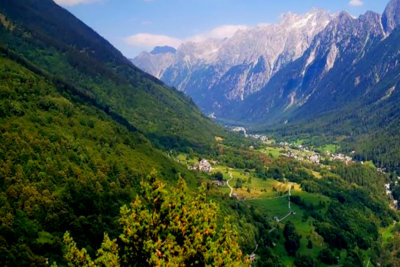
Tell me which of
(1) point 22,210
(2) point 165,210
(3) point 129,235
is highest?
(2) point 165,210

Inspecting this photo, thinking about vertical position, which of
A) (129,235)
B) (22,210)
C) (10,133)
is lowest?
(22,210)

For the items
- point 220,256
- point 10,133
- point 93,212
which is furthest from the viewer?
point 10,133

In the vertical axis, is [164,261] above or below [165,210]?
below

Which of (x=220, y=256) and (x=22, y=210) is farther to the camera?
(x=22, y=210)

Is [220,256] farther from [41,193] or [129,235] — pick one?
[41,193]

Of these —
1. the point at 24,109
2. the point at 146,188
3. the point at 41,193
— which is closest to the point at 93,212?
the point at 41,193

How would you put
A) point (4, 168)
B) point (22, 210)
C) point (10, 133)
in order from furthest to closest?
point (10, 133) < point (4, 168) < point (22, 210)

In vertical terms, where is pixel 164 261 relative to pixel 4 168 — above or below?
above

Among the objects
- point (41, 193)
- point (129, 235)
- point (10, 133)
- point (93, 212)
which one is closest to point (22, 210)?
point (41, 193)

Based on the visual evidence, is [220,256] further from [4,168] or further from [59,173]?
[59,173]
